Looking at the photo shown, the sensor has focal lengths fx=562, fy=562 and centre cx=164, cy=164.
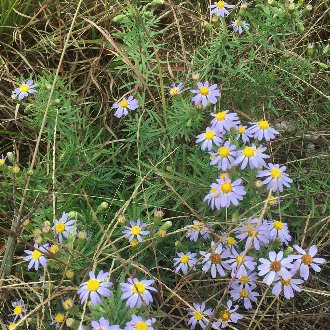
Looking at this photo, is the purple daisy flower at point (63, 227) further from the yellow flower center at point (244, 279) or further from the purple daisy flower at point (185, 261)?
the yellow flower center at point (244, 279)

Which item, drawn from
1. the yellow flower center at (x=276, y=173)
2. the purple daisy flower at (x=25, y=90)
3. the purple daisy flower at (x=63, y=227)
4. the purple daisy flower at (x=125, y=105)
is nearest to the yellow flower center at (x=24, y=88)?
the purple daisy flower at (x=25, y=90)

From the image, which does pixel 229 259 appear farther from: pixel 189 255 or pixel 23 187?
pixel 23 187

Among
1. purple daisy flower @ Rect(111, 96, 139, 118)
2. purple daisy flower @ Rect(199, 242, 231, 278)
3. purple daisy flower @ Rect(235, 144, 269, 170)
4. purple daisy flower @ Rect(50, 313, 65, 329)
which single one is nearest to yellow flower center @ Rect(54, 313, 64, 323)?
purple daisy flower @ Rect(50, 313, 65, 329)

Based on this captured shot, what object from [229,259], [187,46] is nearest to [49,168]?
[229,259]

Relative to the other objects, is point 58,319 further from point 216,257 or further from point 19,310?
point 216,257

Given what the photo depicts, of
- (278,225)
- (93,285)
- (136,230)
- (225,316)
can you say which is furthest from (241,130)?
(93,285)

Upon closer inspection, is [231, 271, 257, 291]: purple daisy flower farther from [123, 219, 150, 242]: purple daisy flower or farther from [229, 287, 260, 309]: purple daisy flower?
[123, 219, 150, 242]: purple daisy flower
